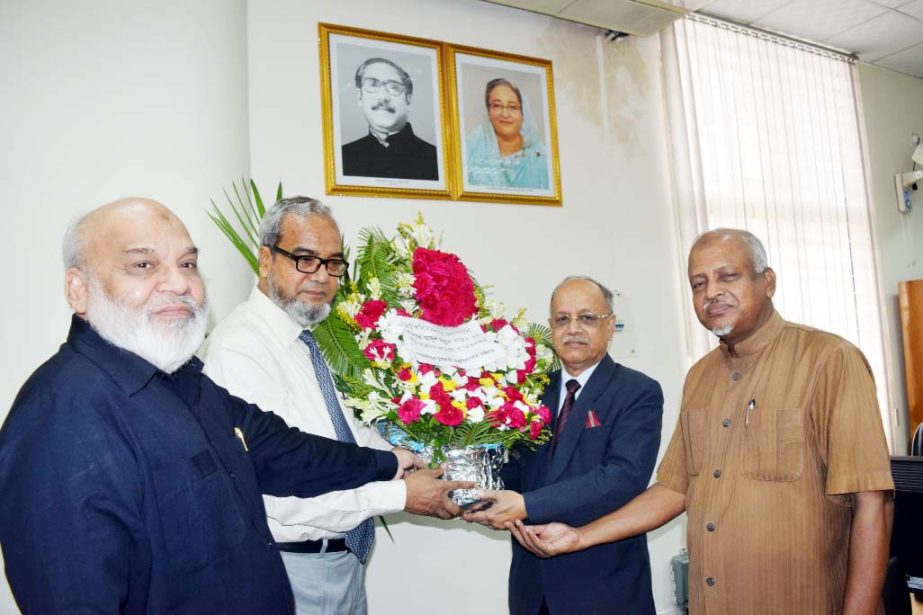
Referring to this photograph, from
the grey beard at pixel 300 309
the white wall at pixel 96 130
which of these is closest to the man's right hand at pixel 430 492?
the grey beard at pixel 300 309

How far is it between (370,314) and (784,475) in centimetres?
124

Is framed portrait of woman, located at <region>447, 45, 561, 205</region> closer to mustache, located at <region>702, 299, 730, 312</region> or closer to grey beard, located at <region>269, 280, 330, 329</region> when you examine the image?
grey beard, located at <region>269, 280, 330, 329</region>

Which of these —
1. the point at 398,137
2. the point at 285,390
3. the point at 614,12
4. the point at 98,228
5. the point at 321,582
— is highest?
the point at 614,12

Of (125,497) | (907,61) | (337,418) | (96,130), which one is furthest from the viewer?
(907,61)

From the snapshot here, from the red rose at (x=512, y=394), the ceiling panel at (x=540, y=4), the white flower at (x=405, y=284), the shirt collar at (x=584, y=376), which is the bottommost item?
the red rose at (x=512, y=394)

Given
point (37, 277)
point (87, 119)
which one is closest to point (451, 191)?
point (87, 119)

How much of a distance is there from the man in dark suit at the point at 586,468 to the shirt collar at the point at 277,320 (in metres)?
0.79

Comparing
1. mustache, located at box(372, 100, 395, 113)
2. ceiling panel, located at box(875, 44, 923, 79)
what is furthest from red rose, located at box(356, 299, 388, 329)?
ceiling panel, located at box(875, 44, 923, 79)

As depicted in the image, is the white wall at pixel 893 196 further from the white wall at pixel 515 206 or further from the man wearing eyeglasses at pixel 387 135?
the man wearing eyeglasses at pixel 387 135

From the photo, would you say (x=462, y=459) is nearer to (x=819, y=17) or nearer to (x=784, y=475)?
(x=784, y=475)

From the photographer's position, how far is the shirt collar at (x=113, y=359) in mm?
1218

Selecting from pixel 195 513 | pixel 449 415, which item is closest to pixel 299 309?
pixel 449 415

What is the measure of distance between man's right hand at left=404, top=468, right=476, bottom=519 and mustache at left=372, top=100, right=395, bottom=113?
2.11m

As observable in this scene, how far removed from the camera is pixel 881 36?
5207mm
